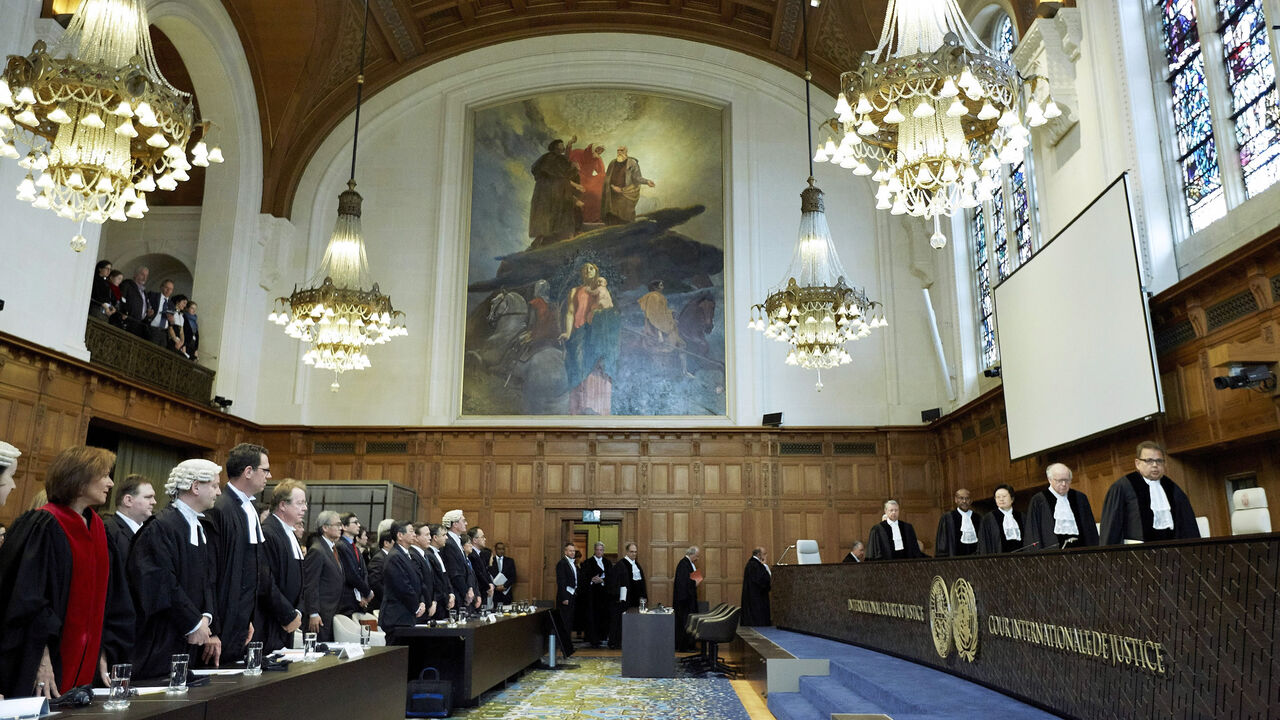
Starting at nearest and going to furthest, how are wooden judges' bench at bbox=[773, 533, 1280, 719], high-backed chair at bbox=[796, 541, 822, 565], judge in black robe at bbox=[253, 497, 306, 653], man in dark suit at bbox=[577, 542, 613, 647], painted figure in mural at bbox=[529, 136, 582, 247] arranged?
1. wooden judges' bench at bbox=[773, 533, 1280, 719]
2. judge in black robe at bbox=[253, 497, 306, 653]
3. high-backed chair at bbox=[796, 541, 822, 565]
4. man in dark suit at bbox=[577, 542, 613, 647]
5. painted figure in mural at bbox=[529, 136, 582, 247]

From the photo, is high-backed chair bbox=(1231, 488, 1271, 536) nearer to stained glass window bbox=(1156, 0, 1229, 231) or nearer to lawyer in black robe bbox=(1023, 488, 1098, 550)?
lawyer in black robe bbox=(1023, 488, 1098, 550)

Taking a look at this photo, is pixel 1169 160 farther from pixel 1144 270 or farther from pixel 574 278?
pixel 574 278

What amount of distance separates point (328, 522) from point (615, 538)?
12796 mm

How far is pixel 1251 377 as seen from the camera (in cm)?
712

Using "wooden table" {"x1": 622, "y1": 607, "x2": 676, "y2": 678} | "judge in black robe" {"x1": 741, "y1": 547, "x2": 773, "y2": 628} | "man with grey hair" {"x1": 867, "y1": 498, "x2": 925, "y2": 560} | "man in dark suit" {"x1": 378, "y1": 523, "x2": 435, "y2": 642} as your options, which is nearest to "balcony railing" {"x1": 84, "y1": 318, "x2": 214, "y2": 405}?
"man in dark suit" {"x1": 378, "y1": 523, "x2": 435, "y2": 642}

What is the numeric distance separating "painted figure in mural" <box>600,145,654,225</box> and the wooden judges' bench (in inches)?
452

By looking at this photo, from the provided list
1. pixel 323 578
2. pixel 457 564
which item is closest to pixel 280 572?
pixel 323 578

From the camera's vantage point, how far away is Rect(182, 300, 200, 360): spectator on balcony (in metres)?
14.6

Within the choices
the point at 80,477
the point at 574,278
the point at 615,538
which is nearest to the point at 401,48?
the point at 574,278

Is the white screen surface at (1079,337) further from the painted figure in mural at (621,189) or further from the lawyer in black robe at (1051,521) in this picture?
the painted figure in mural at (621,189)

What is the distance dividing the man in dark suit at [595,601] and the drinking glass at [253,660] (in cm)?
1108

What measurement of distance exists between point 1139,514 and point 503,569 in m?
11.2

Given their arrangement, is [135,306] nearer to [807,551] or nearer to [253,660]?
[807,551]

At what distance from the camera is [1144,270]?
885 cm
